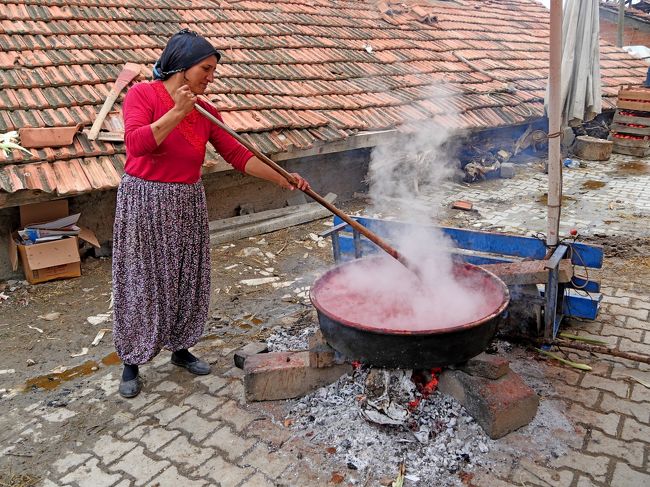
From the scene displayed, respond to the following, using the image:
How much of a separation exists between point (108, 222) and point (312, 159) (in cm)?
288

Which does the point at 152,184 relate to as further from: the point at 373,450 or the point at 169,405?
the point at 373,450

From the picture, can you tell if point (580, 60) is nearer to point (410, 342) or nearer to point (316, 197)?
point (316, 197)

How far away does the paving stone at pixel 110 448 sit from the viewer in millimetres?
3037

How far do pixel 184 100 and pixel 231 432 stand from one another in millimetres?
1983

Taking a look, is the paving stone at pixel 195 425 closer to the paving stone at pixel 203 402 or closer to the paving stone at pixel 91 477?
the paving stone at pixel 203 402

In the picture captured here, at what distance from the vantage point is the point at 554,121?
3.85 m

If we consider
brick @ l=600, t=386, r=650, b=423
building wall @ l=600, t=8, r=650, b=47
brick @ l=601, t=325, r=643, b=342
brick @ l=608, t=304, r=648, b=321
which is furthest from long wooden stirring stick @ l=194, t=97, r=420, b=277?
building wall @ l=600, t=8, r=650, b=47

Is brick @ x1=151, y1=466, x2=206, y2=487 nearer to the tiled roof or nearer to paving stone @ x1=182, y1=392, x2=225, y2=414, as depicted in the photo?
paving stone @ x1=182, y1=392, x2=225, y2=414

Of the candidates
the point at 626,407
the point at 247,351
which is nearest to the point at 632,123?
the point at 626,407

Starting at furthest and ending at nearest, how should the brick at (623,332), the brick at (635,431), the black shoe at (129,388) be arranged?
the brick at (623,332)
the black shoe at (129,388)
the brick at (635,431)

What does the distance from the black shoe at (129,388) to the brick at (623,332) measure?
364 cm

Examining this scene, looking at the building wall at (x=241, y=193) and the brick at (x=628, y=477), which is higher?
the building wall at (x=241, y=193)

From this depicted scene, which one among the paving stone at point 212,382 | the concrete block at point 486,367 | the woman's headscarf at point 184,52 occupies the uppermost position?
the woman's headscarf at point 184,52

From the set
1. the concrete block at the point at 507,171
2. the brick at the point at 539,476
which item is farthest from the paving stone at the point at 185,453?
the concrete block at the point at 507,171
